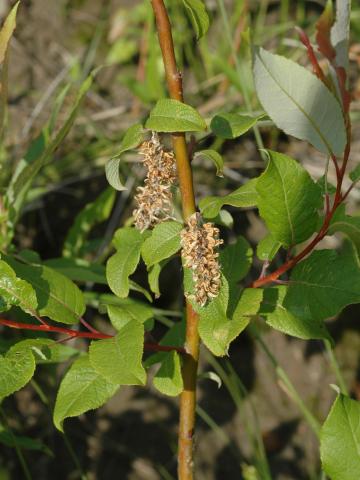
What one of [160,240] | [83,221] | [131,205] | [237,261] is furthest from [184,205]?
[131,205]

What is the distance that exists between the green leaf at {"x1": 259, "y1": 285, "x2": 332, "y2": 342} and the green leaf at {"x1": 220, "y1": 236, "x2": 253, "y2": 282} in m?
0.06

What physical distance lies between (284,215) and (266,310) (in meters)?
0.17

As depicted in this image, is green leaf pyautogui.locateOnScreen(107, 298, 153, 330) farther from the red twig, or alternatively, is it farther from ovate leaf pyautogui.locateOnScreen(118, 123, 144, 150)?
the red twig

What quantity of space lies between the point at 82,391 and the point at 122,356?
96mm

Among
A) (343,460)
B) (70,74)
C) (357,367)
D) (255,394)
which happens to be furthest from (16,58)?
(343,460)

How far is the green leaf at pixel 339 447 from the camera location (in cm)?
83

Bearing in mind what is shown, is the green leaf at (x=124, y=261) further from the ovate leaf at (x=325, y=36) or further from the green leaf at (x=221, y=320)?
the ovate leaf at (x=325, y=36)

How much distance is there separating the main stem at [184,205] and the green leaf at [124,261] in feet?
0.30

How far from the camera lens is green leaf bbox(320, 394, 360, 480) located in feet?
2.71

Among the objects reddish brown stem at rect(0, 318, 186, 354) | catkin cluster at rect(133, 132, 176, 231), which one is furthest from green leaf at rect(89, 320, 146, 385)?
catkin cluster at rect(133, 132, 176, 231)

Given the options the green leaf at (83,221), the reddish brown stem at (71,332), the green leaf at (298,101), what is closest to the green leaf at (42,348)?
Result: the reddish brown stem at (71,332)

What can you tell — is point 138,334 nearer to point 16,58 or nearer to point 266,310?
point 266,310

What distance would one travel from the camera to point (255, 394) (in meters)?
2.22

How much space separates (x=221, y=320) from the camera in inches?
33.3
